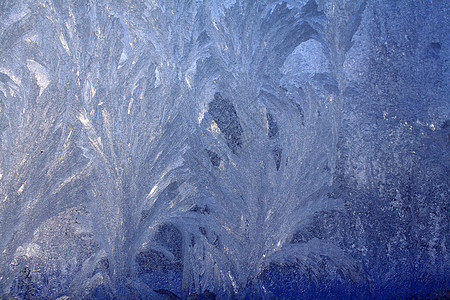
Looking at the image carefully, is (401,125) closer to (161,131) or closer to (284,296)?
(284,296)

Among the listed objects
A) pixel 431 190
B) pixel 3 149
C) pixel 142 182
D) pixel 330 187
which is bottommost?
pixel 431 190

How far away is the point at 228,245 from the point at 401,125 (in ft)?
2.18

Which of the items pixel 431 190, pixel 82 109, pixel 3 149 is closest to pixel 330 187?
pixel 431 190

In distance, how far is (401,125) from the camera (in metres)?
0.82

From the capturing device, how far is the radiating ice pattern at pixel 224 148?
0.82m

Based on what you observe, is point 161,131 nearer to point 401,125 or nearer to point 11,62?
point 11,62

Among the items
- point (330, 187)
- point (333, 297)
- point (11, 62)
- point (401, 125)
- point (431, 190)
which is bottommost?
point (333, 297)

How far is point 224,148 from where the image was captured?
843 mm

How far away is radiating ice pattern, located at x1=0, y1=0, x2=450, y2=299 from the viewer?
2.68 feet

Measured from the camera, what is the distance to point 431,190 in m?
0.82

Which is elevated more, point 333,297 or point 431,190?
point 431,190

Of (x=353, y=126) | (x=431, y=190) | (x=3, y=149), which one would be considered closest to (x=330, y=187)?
(x=353, y=126)

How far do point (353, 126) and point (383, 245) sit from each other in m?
0.38

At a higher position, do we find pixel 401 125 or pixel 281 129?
pixel 281 129
